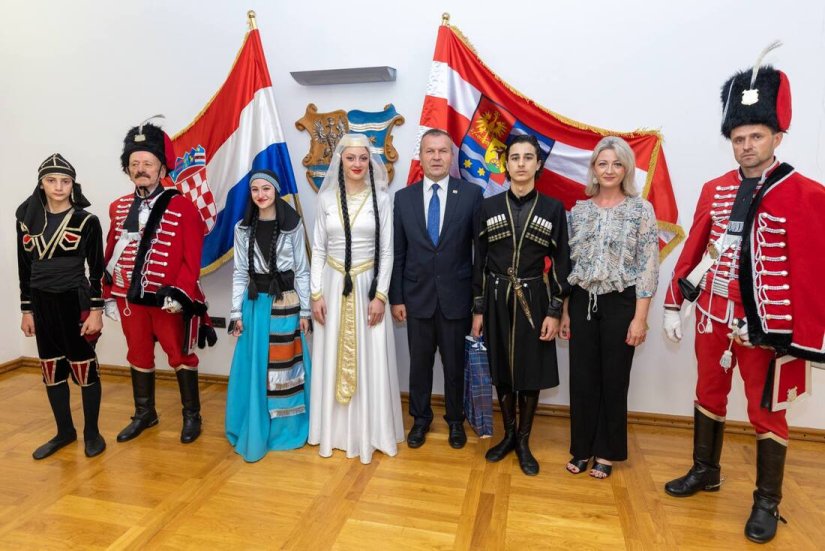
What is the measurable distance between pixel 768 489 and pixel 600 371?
Answer: 85cm

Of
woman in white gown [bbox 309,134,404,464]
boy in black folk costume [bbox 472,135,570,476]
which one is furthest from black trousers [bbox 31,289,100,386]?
boy in black folk costume [bbox 472,135,570,476]

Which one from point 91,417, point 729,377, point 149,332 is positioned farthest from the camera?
point 149,332

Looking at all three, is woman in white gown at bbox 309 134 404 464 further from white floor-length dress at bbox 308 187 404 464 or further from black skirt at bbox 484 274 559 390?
black skirt at bbox 484 274 559 390

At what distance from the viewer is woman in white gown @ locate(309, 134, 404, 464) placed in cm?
296

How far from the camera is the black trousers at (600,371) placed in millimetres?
2660

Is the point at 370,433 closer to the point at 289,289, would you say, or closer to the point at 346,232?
the point at 289,289

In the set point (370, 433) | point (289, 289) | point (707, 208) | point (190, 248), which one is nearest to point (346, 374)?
point (370, 433)

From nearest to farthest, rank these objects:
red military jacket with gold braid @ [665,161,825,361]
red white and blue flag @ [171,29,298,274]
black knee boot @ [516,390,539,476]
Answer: red military jacket with gold braid @ [665,161,825,361], black knee boot @ [516,390,539,476], red white and blue flag @ [171,29,298,274]

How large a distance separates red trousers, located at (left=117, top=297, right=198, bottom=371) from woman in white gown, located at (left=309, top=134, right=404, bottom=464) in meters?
0.89

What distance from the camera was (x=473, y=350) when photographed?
9.72 feet

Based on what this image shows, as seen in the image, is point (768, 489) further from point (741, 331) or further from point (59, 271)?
point (59, 271)

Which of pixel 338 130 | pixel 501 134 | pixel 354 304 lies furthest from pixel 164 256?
pixel 501 134

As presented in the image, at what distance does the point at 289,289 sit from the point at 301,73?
148cm

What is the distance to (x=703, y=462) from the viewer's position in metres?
2.70
